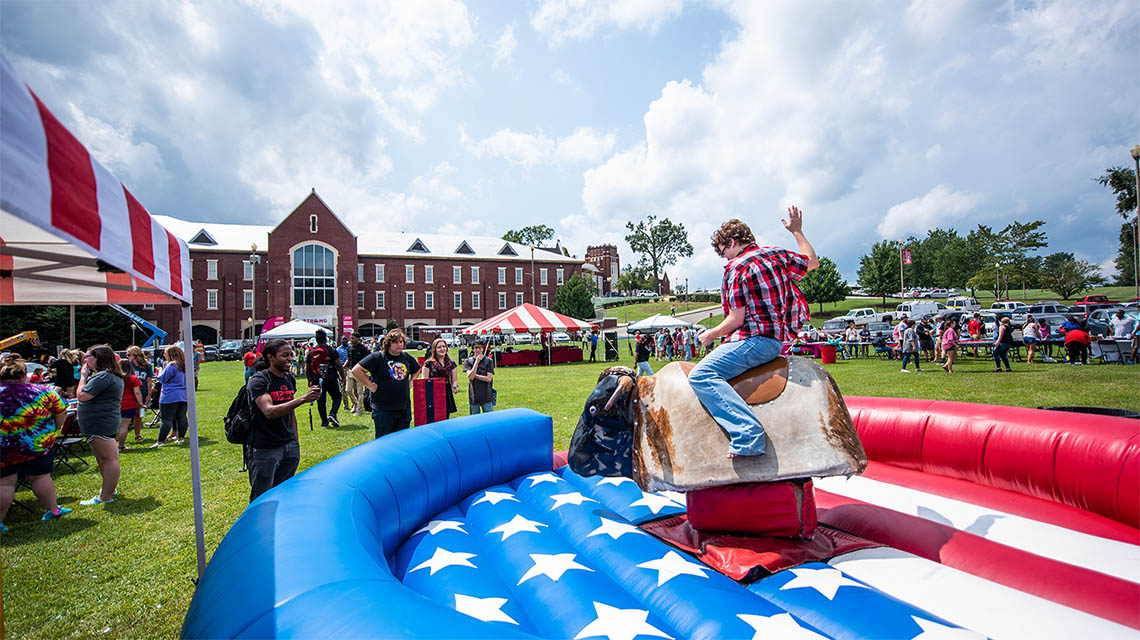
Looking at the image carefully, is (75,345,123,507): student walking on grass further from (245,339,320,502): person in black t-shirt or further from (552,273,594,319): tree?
(552,273,594,319): tree

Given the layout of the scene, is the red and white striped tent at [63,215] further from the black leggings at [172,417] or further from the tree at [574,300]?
the tree at [574,300]

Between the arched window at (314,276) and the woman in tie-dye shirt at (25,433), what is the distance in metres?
46.3

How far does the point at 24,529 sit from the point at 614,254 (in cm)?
10559

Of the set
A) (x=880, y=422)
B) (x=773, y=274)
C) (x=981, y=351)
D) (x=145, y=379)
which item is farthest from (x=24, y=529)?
(x=981, y=351)

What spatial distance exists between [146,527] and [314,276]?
47.9m

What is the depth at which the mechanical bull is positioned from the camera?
3.32m

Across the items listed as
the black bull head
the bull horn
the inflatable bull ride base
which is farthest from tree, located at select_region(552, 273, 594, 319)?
the bull horn

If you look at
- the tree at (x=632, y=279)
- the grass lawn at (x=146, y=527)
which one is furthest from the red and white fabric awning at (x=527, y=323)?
the tree at (x=632, y=279)

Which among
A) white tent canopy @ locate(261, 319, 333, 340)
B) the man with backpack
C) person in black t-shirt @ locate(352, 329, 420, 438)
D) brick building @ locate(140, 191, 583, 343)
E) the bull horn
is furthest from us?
brick building @ locate(140, 191, 583, 343)

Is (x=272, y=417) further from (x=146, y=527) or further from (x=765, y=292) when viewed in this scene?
(x=765, y=292)

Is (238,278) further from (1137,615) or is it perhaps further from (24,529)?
(1137,615)

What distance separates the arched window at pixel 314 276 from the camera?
48.0 meters

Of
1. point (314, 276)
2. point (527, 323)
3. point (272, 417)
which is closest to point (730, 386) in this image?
point (272, 417)

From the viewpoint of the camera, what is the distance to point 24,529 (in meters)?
5.58
